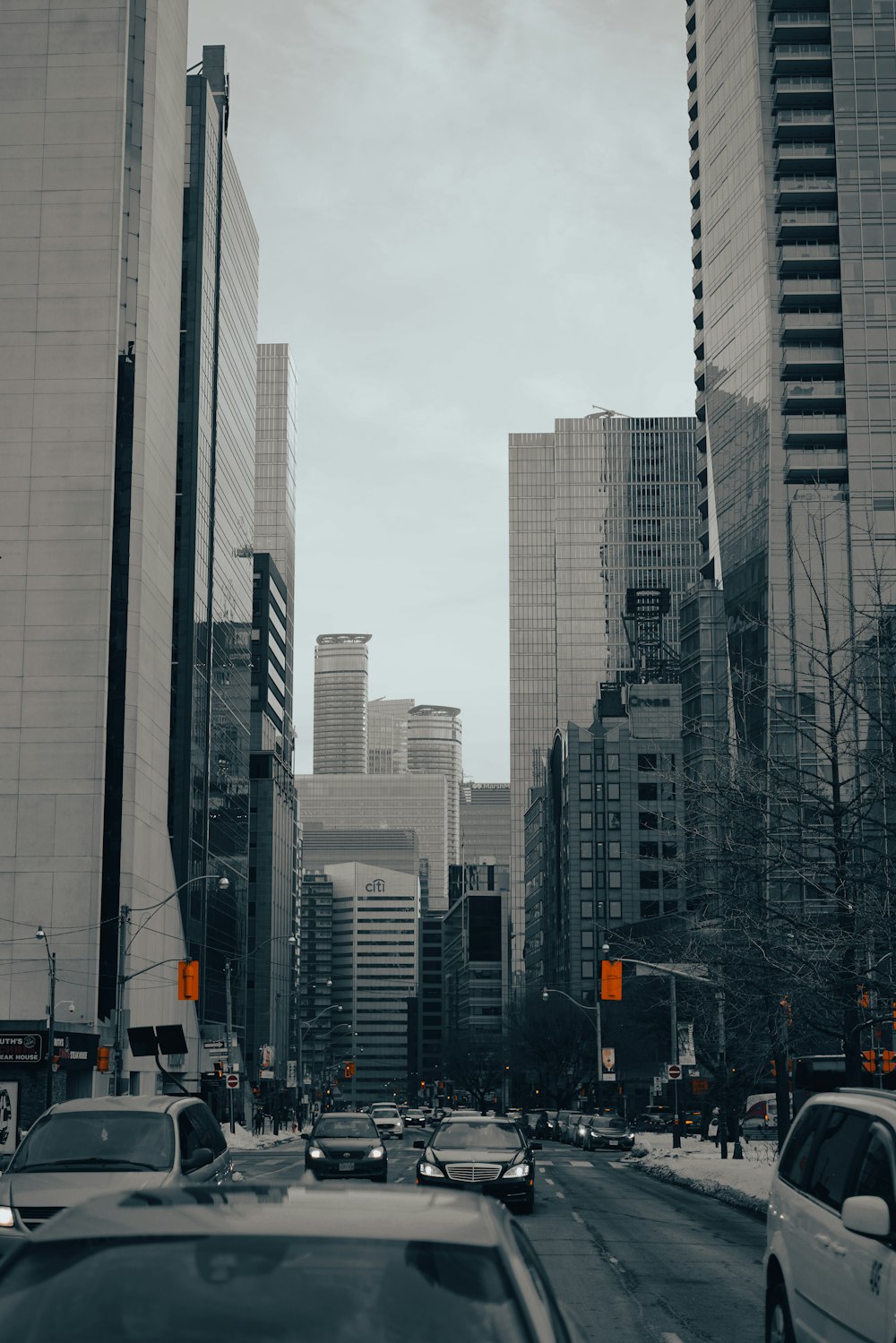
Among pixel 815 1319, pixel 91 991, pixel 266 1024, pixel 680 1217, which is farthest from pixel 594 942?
pixel 815 1319

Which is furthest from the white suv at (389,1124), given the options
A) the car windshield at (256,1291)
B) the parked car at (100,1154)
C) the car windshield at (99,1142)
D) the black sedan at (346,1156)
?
the car windshield at (256,1291)

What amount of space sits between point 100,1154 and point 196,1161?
39.7 inches

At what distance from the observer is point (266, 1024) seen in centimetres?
16050

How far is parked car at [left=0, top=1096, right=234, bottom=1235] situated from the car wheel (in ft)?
19.9

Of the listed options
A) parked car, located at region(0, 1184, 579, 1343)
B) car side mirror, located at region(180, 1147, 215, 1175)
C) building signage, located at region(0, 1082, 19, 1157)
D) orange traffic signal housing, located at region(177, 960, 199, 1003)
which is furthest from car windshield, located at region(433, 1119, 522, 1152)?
orange traffic signal housing, located at region(177, 960, 199, 1003)

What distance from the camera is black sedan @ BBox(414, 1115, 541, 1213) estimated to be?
24016 millimetres

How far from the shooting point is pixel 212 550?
115 metres

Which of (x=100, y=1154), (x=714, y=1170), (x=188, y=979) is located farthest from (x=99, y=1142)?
(x=188, y=979)

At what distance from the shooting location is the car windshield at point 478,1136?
24891 mm

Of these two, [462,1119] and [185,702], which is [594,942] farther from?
[462,1119]

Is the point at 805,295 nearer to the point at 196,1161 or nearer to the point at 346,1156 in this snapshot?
the point at 346,1156

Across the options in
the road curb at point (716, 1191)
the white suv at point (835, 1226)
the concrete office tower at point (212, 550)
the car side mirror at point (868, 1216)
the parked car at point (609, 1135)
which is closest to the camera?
the car side mirror at point (868, 1216)

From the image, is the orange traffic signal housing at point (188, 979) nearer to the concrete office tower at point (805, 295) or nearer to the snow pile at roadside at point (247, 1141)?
the snow pile at roadside at point (247, 1141)

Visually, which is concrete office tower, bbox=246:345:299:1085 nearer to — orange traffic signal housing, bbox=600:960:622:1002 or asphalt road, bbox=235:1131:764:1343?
orange traffic signal housing, bbox=600:960:622:1002
